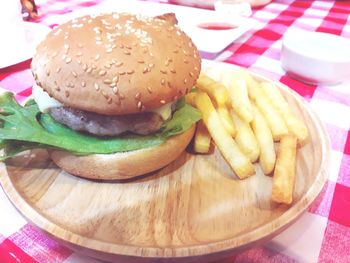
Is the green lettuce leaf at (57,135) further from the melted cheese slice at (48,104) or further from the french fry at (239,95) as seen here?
the french fry at (239,95)

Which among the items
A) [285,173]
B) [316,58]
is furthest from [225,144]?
[316,58]

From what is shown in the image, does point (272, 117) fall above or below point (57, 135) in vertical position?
below

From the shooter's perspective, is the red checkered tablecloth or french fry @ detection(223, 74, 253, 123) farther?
french fry @ detection(223, 74, 253, 123)

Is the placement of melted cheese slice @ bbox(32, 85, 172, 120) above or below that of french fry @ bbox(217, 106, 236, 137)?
above

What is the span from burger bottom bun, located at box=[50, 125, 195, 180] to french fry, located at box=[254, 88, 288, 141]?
40 centimetres

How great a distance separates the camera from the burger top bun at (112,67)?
1126 mm

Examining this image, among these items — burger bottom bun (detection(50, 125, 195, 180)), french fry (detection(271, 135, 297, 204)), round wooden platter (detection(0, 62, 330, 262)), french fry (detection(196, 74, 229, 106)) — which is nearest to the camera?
round wooden platter (detection(0, 62, 330, 262))

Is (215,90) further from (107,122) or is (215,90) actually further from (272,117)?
(107,122)

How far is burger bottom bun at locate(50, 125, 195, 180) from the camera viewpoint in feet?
3.85

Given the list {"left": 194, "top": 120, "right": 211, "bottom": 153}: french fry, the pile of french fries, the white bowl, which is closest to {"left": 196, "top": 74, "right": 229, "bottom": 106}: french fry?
the pile of french fries

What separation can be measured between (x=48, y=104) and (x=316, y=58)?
140 centimetres

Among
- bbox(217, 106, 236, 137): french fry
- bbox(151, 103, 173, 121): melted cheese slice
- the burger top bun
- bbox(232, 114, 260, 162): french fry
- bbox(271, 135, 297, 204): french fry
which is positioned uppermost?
the burger top bun

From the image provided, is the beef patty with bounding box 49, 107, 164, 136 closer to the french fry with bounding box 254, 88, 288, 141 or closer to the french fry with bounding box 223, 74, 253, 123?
the french fry with bounding box 223, 74, 253, 123

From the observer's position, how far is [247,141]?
4.30ft
